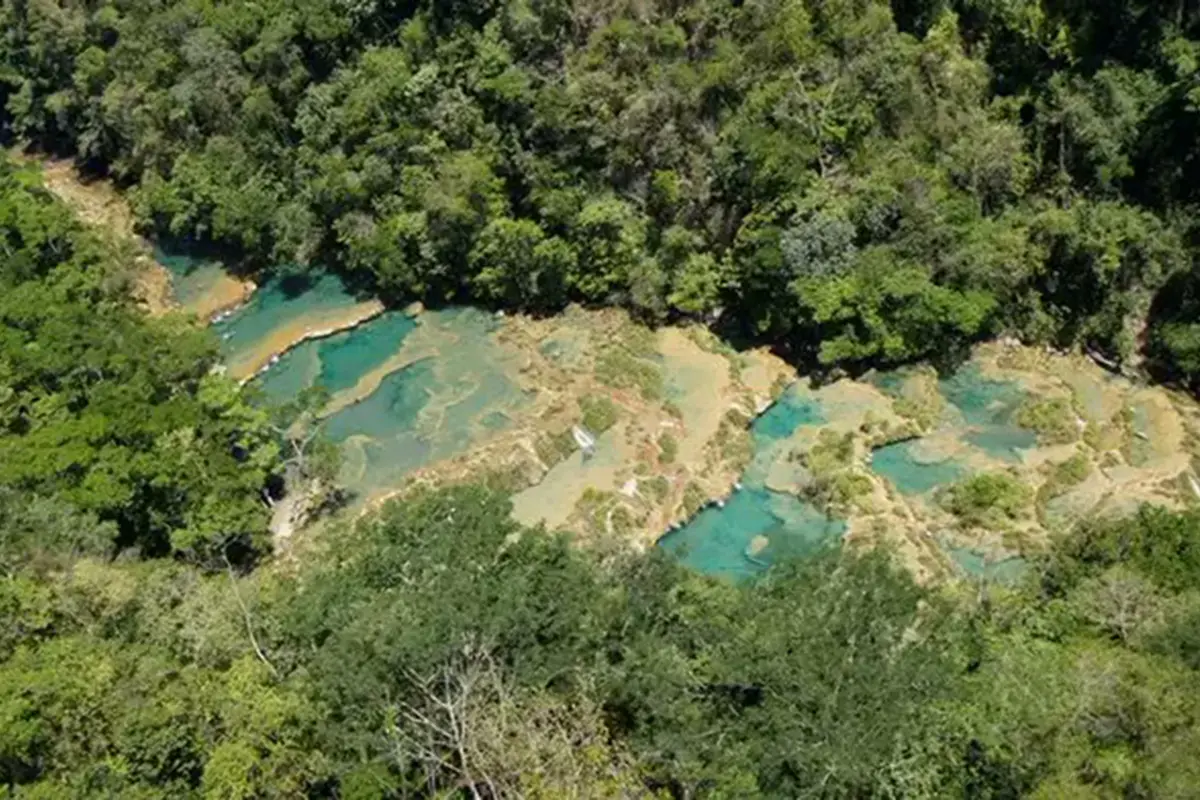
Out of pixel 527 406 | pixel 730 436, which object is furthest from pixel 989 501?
pixel 527 406

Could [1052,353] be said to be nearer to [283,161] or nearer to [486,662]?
[486,662]

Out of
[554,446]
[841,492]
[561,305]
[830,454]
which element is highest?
[561,305]

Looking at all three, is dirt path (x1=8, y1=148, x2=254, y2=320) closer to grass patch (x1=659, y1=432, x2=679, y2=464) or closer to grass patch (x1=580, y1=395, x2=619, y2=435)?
grass patch (x1=580, y1=395, x2=619, y2=435)

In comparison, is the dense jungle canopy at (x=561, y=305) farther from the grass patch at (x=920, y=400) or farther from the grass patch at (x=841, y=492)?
the grass patch at (x=841, y=492)

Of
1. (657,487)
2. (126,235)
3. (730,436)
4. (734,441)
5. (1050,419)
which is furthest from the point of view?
(126,235)

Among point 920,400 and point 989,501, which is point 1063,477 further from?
point 920,400

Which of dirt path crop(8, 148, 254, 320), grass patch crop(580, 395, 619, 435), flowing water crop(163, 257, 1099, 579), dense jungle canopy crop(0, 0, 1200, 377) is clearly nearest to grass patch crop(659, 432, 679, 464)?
flowing water crop(163, 257, 1099, 579)

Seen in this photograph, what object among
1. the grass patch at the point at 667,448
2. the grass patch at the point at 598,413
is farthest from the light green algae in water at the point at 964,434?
the grass patch at the point at 598,413
